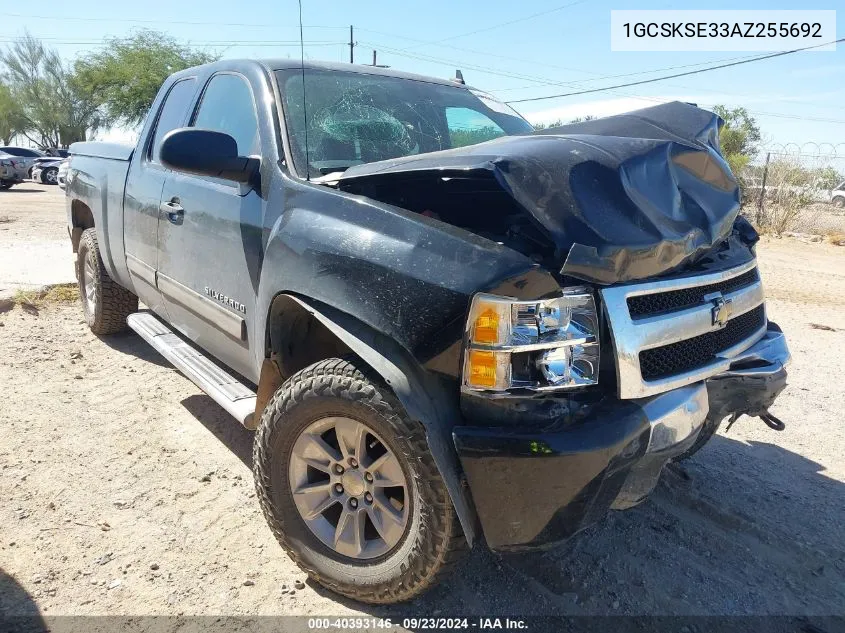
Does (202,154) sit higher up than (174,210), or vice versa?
(202,154)

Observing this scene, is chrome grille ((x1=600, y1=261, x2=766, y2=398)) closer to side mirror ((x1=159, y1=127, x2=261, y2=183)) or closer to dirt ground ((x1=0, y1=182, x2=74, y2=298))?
side mirror ((x1=159, y1=127, x2=261, y2=183))

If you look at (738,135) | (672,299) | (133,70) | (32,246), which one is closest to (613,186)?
(672,299)

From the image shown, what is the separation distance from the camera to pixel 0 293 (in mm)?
6246

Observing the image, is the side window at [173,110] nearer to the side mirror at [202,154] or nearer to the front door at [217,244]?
the front door at [217,244]

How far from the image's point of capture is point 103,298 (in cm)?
490

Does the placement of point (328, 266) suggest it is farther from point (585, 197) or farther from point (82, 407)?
point (82, 407)

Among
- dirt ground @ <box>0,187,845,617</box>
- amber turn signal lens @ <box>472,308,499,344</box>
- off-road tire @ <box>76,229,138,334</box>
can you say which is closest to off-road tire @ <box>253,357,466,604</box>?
dirt ground @ <box>0,187,845,617</box>

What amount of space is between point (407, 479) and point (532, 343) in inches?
24.8

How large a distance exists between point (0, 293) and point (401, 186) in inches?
222

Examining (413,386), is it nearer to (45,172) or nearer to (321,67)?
(321,67)

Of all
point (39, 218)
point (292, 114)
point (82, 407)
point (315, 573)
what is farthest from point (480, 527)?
point (39, 218)

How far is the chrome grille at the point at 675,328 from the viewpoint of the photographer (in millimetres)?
1907

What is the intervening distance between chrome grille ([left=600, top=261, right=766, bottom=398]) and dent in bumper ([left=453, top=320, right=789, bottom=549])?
73 mm

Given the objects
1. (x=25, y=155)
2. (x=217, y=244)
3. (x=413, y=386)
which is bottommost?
(x=413, y=386)
